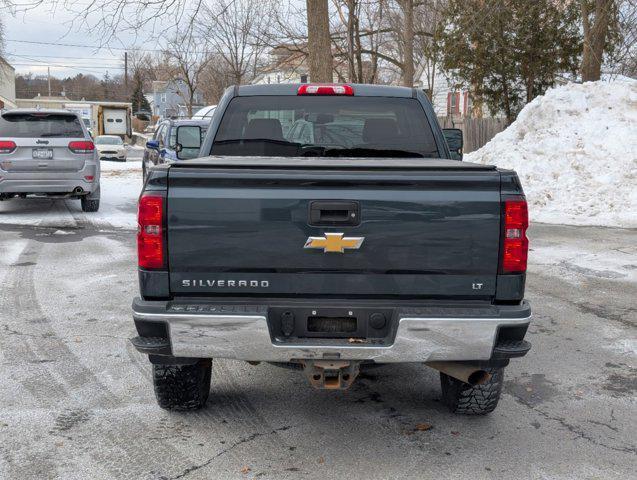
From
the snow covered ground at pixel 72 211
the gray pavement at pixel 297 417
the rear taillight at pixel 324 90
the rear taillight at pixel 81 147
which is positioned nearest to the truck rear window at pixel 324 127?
the rear taillight at pixel 324 90

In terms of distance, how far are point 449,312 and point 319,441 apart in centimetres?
117

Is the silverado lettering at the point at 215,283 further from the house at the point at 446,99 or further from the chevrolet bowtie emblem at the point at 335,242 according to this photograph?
the house at the point at 446,99

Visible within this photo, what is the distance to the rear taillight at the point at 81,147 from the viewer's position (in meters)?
12.4

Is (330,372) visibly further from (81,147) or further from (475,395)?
(81,147)

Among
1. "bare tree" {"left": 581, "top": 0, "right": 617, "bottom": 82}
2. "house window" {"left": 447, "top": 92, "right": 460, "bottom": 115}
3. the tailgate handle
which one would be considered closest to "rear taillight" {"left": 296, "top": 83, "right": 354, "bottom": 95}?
the tailgate handle

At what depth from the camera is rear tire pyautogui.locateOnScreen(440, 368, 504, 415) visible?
422 centimetres

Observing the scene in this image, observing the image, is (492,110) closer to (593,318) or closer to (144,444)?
(593,318)

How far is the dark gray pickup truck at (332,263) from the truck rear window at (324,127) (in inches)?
69.6

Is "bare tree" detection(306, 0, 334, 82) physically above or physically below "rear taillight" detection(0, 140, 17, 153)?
above

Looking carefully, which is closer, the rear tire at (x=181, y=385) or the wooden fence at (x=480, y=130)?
the rear tire at (x=181, y=385)

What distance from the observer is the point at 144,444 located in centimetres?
396

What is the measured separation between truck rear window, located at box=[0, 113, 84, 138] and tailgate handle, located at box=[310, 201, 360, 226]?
10.1 m

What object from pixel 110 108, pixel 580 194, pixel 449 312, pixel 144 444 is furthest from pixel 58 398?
pixel 110 108

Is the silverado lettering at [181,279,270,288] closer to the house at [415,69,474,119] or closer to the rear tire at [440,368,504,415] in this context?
the rear tire at [440,368,504,415]
